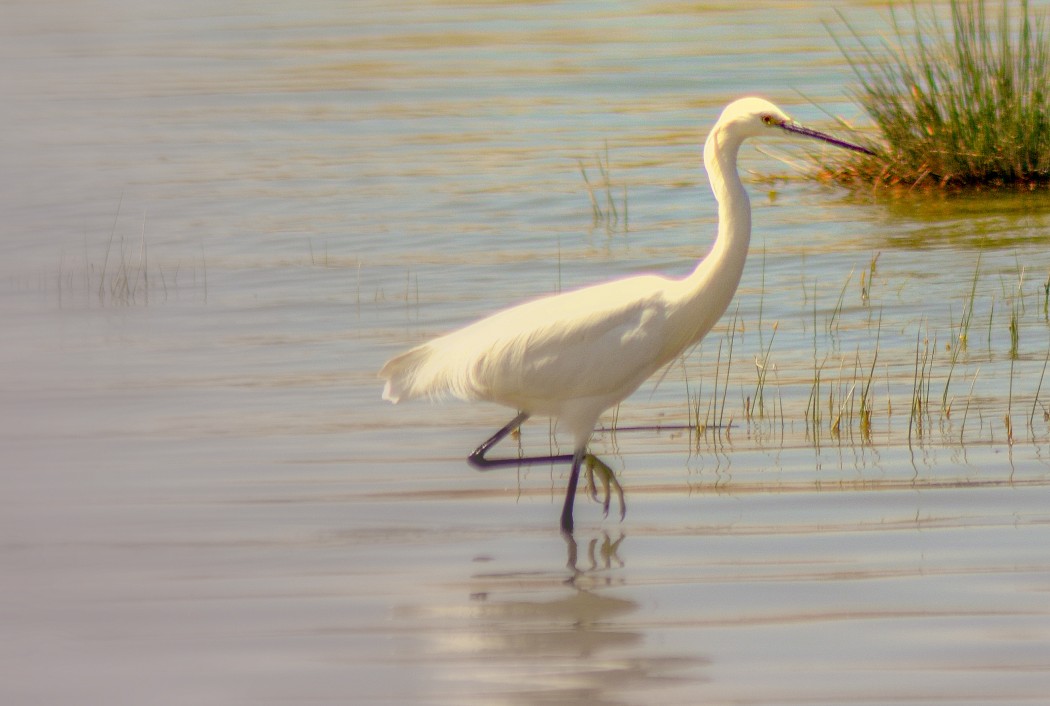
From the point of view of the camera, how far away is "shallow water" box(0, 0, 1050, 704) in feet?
15.5

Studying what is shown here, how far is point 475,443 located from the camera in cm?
734

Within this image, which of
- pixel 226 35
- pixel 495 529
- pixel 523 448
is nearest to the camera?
pixel 495 529

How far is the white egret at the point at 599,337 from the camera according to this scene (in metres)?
6.08

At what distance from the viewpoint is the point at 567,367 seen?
6.09 meters

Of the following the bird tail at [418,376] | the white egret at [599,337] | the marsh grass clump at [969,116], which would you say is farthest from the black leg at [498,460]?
the marsh grass clump at [969,116]

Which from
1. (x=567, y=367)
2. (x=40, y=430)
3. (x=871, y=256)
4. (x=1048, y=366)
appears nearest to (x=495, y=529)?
(x=567, y=367)

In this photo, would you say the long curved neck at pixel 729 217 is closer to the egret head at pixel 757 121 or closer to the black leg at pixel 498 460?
the egret head at pixel 757 121

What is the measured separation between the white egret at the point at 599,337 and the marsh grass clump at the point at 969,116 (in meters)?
6.99

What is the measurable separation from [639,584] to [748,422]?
2.12m

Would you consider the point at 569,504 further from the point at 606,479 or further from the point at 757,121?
the point at 757,121

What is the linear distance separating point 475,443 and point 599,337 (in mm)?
1410

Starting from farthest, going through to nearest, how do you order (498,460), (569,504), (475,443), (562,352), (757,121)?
(475,443)
(498,460)
(757,121)
(562,352)
(569,504)

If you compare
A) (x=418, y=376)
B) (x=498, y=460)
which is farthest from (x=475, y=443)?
(x=418, y=376)

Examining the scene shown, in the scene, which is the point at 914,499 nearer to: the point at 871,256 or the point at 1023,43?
the point at 871,256
